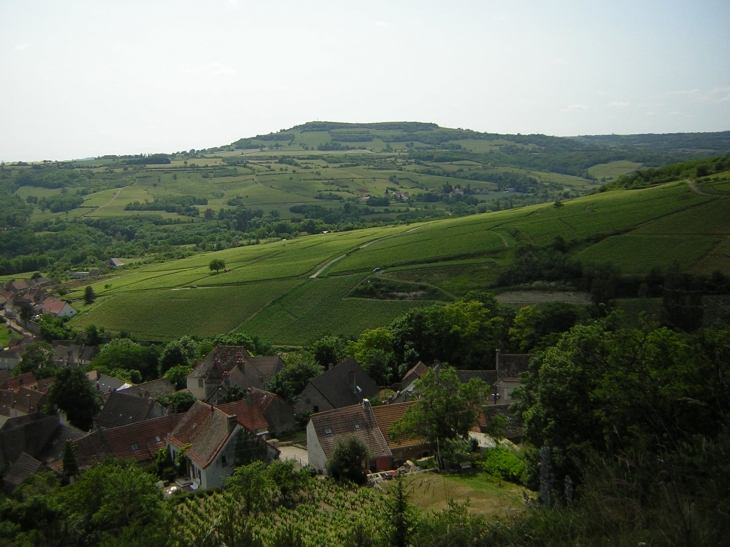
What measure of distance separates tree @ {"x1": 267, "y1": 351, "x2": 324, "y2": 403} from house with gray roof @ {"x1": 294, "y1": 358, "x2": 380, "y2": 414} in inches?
34.4

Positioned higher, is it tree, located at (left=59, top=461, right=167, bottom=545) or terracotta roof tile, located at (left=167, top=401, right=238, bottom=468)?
tree, located at (left=59, top=461, right=167, bottom=545)

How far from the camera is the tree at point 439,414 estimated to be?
2908 centimetres

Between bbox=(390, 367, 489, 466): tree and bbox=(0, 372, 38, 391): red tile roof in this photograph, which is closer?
bbox=(390, 367, 489, 466): tree

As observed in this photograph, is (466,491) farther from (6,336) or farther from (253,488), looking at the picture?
(6,336)

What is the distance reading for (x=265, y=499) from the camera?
2495cm

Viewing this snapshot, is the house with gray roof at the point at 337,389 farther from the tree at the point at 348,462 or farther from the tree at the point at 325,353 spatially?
the tree at the point at 348,462

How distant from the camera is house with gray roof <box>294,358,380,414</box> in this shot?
132ft

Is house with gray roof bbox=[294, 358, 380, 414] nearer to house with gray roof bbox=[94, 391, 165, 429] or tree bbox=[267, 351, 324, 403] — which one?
tree bbox=[267, 351, 324, 403]

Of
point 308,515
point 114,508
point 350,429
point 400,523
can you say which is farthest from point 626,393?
point 114,508

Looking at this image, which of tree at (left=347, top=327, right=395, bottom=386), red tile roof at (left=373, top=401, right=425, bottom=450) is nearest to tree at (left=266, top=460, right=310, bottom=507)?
red tile roof at (left=373, top=401, right=425, bottom=450)

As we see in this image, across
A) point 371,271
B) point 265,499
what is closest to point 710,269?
point 371,271

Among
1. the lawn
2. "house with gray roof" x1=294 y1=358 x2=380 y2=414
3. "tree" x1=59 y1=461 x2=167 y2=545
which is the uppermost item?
"tree" x1=59 y1=461 x2=167 y2=545

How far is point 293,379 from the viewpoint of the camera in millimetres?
42375

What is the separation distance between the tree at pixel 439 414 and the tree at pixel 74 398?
22.9 metres
